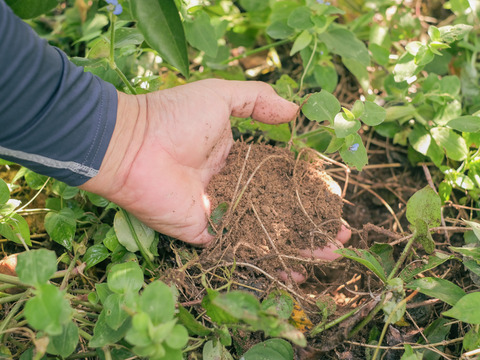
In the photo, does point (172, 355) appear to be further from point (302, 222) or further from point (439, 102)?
point (439, 102)

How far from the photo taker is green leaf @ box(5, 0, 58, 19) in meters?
1.15

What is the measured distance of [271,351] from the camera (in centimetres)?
113

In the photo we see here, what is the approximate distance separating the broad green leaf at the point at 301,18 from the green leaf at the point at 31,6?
0.86 metres

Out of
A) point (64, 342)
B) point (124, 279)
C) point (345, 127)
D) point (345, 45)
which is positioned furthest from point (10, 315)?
point (345, 45)

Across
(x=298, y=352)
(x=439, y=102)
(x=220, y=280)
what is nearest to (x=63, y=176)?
(x=220, y=280)

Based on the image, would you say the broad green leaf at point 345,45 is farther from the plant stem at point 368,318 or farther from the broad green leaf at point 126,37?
the plant stem at point 368,318

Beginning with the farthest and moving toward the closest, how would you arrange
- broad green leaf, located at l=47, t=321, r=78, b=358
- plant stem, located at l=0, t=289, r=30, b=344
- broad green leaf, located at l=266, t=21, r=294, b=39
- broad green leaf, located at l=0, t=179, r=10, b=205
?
broad green leaf, located at l=266, t=21, r=294, b=39 < broad green leaf, located at l=0, t=179, r=10, b=205 < plant stem, located at l=0, t=289, r=30, b=344 < broad green leaf, located at l=47, t=321, r=78, b=358

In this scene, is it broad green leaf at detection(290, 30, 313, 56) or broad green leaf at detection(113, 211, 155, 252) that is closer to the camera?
broad green leaf at detection(113, 211, 155, 252)

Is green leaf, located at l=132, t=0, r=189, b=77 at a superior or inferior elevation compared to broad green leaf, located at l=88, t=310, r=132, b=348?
superior

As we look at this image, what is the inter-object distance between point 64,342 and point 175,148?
0.64 metres

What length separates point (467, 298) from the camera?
1.07 m

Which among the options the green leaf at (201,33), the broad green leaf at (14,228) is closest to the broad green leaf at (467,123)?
the green leaf at (201,33)

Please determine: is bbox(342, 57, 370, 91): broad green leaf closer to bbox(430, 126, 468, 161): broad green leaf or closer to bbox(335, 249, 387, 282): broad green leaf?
bbox(430, 126, 468, 161): broad green leaf

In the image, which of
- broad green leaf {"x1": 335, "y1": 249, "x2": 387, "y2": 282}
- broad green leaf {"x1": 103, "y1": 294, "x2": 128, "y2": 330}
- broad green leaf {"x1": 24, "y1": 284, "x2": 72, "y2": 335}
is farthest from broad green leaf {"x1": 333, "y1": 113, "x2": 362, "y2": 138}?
broad green leaf {"x1": 24, "y1": 284, "x2": 72, "y2": 335}
